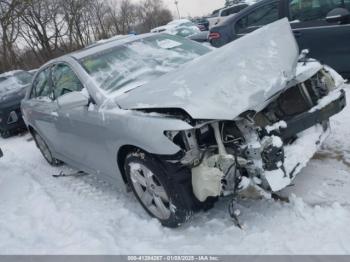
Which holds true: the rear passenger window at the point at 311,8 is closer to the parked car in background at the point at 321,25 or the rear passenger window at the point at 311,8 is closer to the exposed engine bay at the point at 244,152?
the parked car in background at the point at 321,25

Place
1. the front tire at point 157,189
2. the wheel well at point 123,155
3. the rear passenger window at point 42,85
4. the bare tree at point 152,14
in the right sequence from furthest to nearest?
the bare tree at point 152,14 < the rear passenger window at point 42,85 < the wheel well at point 123,155 < the front tire at point 157,189

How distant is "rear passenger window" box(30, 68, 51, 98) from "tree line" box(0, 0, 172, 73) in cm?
1794

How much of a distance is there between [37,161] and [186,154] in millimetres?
4496

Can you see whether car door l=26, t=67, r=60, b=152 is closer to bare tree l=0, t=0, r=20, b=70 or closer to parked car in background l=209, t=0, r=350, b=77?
parked car in background l=209, t=0, r=350, b=77

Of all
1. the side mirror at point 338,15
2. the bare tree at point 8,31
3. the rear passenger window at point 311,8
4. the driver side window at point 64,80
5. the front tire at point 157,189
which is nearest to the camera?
the front tire at point 157,189

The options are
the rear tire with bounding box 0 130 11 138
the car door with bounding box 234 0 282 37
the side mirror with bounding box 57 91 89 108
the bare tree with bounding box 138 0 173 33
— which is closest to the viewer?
the side mirror with bounding box 57 91 89 108

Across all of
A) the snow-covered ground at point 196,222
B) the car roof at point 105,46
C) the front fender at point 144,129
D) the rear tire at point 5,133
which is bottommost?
the rear tire at point 5,133

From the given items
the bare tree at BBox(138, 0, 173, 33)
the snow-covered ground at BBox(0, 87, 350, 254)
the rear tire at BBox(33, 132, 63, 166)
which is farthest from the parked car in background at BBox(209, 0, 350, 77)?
the bare tree at BBox(138, 0, 173, 33)

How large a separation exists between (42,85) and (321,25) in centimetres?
420

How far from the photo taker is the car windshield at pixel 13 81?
10.8 meters

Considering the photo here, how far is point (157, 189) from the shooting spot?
337 centimetres

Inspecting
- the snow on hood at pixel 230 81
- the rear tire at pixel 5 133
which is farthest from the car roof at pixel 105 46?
the rear tire at pixel 5 133

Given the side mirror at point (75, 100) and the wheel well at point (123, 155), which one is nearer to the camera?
the wheel well at point (123, 155)

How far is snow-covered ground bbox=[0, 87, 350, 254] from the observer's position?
299cm
